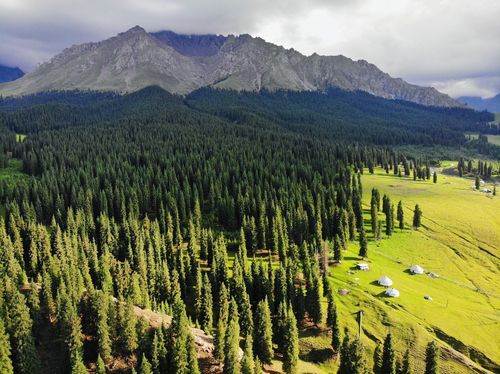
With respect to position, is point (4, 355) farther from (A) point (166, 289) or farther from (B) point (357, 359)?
(B) point (357, 359)

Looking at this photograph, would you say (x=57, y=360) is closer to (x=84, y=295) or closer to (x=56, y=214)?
(x=84, y=295)

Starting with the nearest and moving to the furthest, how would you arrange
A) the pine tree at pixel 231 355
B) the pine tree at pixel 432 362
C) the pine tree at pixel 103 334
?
the pine tree at pixel 231 355, the pine tree at pixel 103 334, the pine tree at pixel 432 362

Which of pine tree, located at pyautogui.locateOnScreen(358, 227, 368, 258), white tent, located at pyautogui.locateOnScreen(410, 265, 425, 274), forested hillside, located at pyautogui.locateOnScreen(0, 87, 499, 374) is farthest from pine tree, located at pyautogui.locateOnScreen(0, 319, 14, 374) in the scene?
white tent, located at pyautogui.locateOnScreen(410, 265, 425, 274)

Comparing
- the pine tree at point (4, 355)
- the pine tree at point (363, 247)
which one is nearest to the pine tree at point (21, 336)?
the pine tree at point (4, 355)

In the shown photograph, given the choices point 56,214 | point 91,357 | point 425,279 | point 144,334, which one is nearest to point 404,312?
point 425,279

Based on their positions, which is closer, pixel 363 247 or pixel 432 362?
pixel 432 362

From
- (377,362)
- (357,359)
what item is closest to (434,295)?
(377,362)

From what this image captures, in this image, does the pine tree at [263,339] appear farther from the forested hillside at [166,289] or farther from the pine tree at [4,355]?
the pine tree at [4,355]
